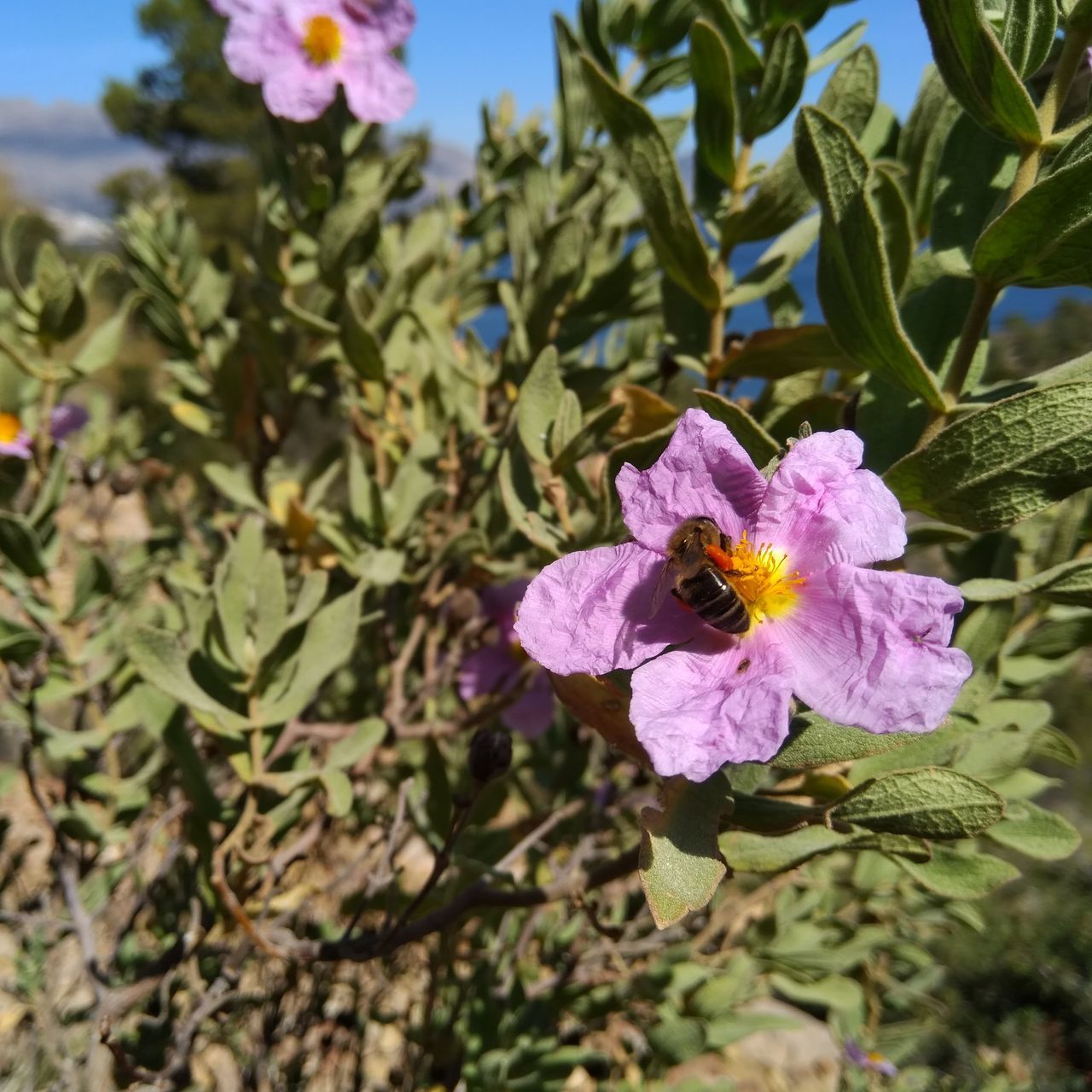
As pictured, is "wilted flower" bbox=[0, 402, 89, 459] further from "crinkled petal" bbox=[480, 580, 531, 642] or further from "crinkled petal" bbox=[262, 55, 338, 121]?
"crinkled petal" bbox=[480, 580, 531, 642]

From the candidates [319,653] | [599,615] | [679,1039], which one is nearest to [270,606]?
[319,653]

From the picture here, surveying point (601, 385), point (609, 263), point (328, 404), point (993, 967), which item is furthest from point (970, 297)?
point (993, 967)

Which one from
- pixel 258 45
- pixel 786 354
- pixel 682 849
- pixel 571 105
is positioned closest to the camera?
pixel 682 849

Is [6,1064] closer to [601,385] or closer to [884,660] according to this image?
[601,385]

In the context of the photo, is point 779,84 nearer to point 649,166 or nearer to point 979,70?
point 649,166

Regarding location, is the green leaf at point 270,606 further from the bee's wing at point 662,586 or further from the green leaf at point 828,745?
the green leaf at point 828,745

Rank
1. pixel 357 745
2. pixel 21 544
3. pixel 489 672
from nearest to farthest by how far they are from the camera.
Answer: pixel 357 745 → pixel 21 544 → pixel 489 672
